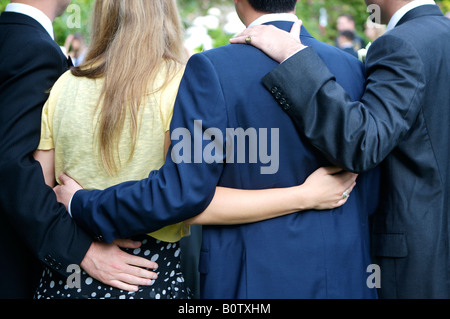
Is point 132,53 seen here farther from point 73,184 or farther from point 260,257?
point 260,257

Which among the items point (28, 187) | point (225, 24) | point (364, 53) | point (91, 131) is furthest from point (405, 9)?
point (225, 24)

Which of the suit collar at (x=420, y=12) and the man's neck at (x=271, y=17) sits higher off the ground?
the man's neck at (x=271, y=17)

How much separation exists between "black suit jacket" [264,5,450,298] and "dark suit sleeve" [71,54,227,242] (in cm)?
22

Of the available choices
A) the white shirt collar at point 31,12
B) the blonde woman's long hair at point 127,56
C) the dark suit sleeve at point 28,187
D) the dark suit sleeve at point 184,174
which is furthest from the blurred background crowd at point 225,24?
the dark suit sleeve at point 184,174

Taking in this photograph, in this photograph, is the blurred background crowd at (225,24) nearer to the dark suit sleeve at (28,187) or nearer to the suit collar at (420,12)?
the suit collar at (420,12)

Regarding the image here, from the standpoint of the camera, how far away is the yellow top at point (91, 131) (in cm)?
198

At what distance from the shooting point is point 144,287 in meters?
2.06

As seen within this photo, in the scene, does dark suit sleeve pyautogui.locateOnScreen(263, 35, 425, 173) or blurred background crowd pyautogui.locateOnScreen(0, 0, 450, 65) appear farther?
blurred background crowd pyautogui.locateOnScreen(0, 0, 450, 65)

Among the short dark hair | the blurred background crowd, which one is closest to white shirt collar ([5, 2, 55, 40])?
the short dark hair

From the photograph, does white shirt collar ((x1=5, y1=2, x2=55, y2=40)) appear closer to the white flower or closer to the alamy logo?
the alamy logo

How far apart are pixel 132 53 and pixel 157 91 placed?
18cm

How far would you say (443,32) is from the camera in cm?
207

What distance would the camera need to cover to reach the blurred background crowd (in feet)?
19.4
